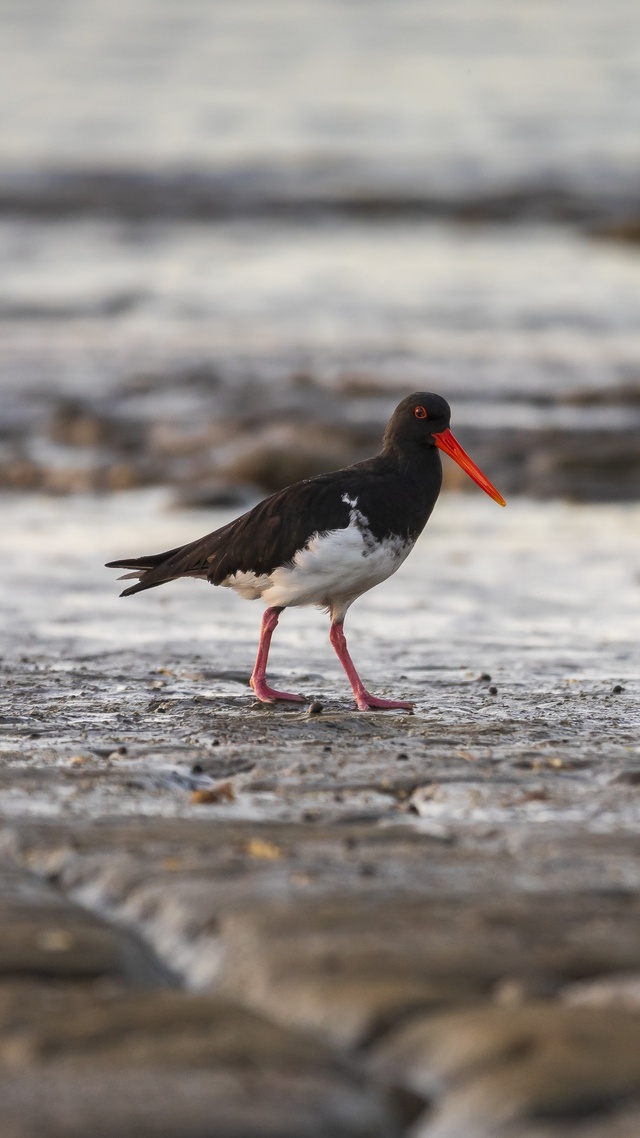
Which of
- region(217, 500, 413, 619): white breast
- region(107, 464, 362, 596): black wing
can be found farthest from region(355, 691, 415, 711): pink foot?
region(107, 464, 362, 596): black wing

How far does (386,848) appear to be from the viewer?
3.37 metres

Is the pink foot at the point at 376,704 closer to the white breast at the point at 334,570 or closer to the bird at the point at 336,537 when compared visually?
the bird at the point at 336,537

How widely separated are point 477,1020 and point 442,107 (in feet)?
146

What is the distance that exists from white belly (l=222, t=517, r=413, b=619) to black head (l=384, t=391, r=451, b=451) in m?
0.43

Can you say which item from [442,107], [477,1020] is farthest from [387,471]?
[442,107]

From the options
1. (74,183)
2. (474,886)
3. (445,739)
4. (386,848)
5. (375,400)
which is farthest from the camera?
(74,183)

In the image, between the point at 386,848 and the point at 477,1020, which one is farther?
the point at 386,848

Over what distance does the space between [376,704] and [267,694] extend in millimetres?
381

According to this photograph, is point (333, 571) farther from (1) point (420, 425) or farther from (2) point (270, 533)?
(1) point (420, 425)

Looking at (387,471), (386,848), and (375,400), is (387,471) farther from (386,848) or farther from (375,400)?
(375,400)

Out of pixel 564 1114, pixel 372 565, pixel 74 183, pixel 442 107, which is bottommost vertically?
pixel 564 1114

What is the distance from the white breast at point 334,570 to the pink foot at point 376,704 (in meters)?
0.42

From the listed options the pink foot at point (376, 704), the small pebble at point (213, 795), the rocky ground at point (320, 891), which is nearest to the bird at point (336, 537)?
the pink foot at point (376, 704)

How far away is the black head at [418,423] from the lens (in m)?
5.70
